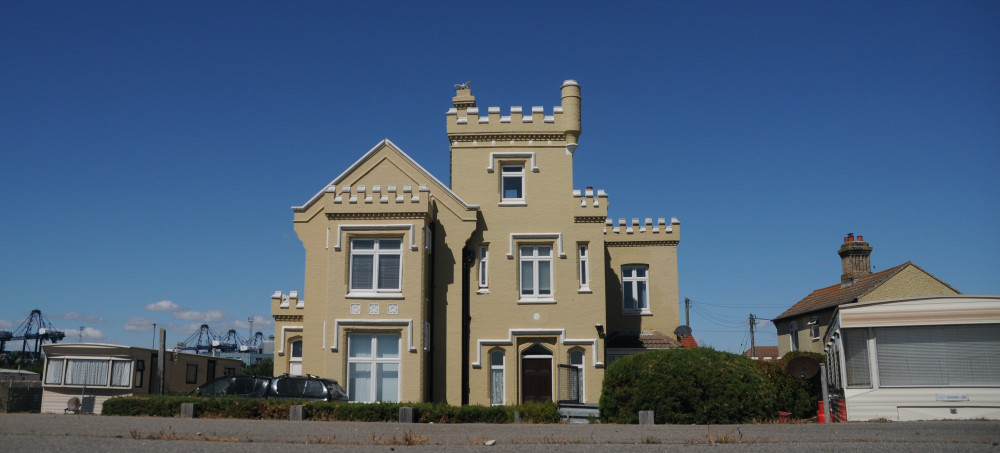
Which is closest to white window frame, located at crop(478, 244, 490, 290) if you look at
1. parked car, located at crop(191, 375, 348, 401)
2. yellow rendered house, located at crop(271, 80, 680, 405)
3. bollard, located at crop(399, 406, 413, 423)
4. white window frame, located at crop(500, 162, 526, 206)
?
yellow rendered house, located at crop(271, 80, 680, 405)

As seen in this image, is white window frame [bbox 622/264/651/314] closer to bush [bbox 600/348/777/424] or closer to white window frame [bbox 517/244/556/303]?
white window frame [bbox 517/244/556/303]

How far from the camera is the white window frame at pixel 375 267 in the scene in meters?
25.1

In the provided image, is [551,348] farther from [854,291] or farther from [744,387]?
[854,291]

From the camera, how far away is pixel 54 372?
26.9 metres

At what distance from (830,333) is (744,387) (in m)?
7.08

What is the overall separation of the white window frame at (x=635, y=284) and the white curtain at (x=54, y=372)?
742 inches

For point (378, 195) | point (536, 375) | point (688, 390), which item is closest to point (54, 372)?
point (378, 195)

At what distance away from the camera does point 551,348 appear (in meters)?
26.7

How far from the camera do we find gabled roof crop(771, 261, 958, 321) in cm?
3114

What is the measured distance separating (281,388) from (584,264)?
10.6m

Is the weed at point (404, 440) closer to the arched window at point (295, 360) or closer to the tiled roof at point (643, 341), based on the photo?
the tiled roof at point (643, 341)

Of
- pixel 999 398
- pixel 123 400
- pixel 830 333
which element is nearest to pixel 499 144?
pixel 830 333

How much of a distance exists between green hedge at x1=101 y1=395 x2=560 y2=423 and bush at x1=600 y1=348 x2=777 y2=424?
285 centimetres

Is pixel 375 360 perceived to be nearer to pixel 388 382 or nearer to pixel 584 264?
pixel 388 382
